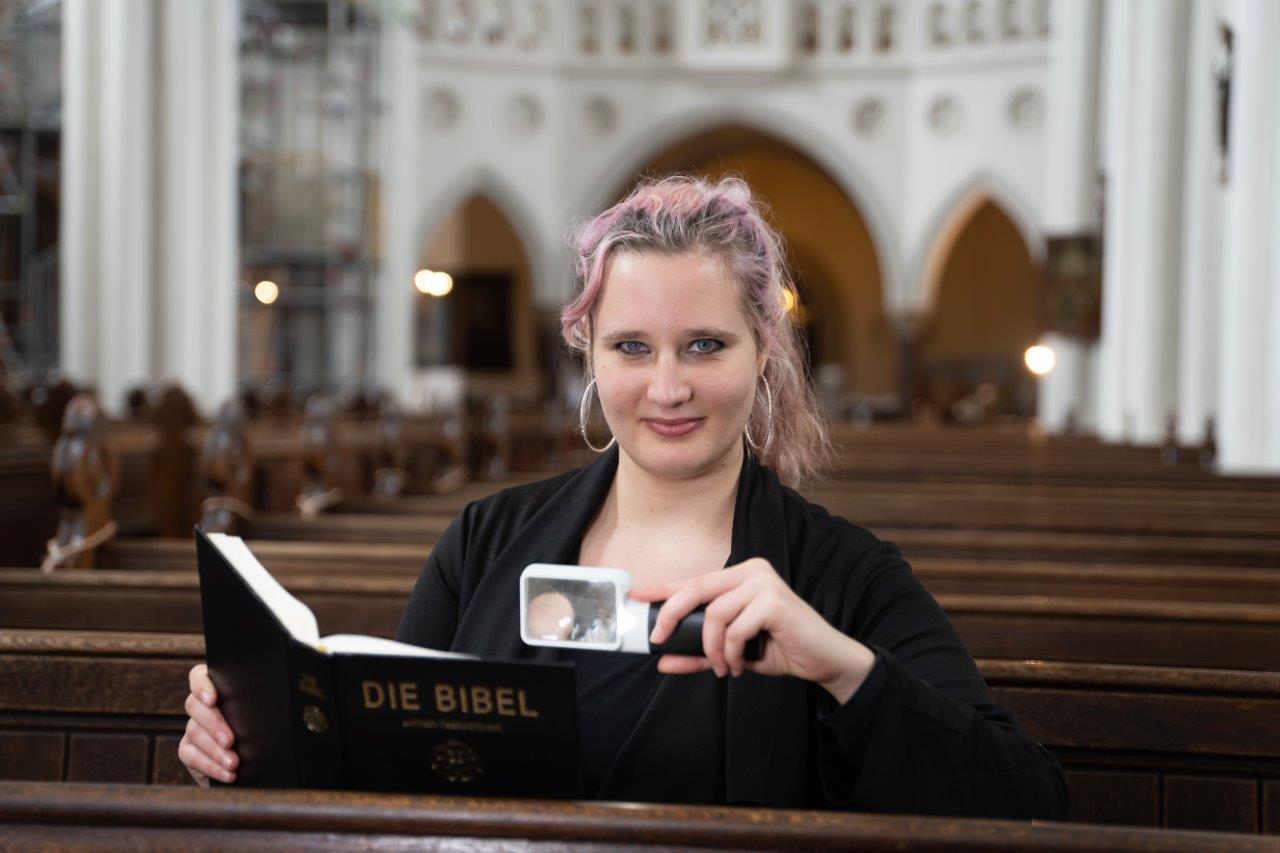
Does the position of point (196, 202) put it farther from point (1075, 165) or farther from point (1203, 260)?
point (1075, 165)

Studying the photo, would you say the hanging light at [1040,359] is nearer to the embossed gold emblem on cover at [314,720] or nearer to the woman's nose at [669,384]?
the woman's nose at [669,384]

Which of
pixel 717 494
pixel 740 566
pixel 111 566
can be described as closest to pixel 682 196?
pixel 717 494

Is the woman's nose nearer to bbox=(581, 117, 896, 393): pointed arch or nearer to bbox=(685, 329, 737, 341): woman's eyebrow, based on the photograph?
bbox=(685, 329, 737, 341): woman's eyebrow

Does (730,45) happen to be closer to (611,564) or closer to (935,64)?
(935,64)

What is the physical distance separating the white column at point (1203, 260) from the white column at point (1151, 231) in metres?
0.61

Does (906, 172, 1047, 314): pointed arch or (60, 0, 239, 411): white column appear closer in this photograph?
(60, 0, 239, 411): white column

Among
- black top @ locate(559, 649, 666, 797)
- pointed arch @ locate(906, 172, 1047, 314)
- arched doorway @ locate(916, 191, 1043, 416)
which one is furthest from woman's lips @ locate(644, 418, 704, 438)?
arched doorway @ locate(916, 191, 1043, 416)

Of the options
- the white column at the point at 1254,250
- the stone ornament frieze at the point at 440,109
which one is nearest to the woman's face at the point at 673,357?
the white column at the point at 1254,250

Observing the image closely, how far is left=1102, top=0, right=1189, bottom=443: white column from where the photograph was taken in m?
11.7

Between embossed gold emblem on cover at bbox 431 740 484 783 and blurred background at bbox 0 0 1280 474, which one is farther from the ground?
blurred background at bbox 0 0 1280 474

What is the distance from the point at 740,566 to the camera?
130 cm

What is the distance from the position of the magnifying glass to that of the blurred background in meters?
6.89

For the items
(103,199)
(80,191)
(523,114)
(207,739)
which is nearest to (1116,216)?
(103,199)

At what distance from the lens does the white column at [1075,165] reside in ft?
51.3
